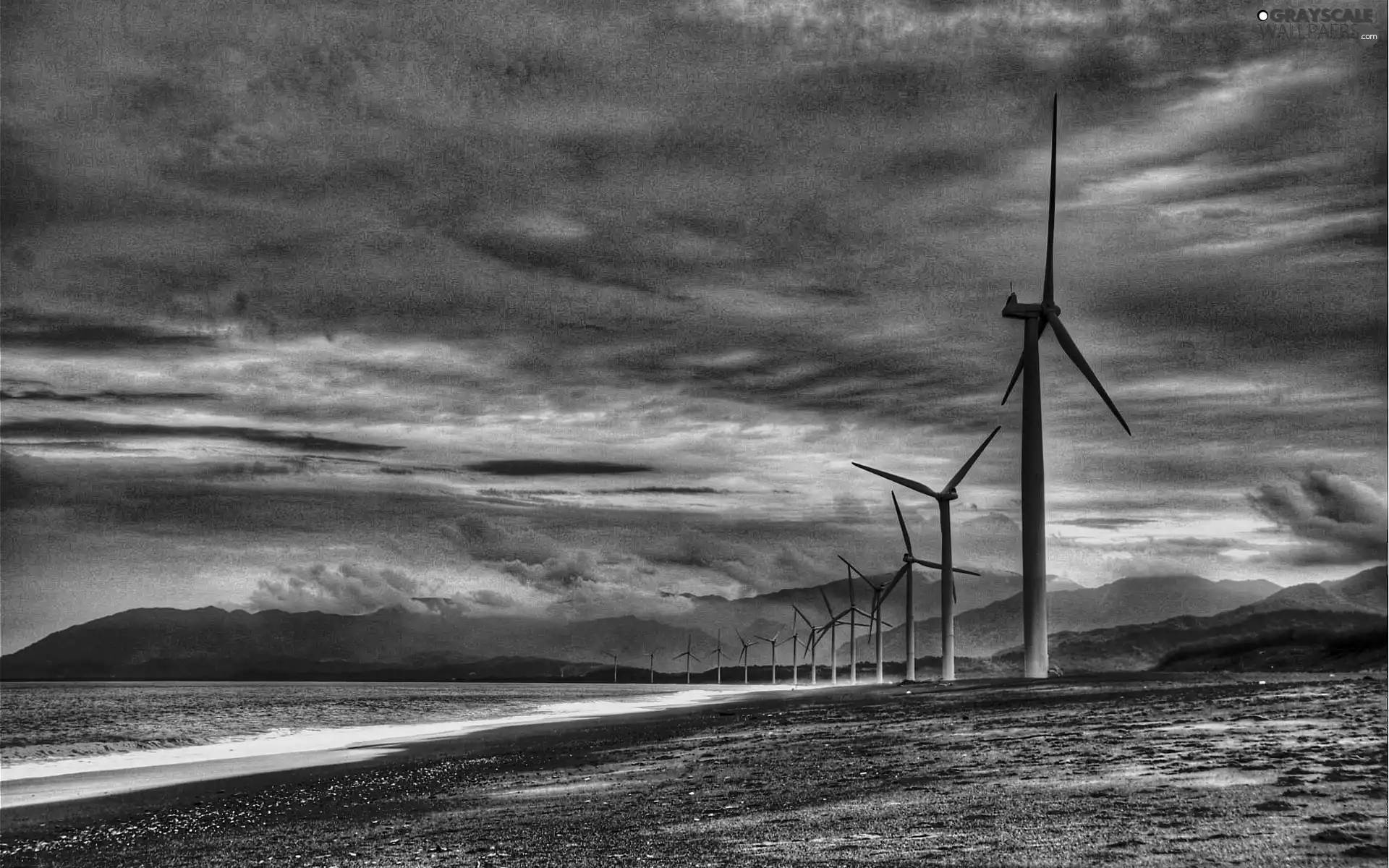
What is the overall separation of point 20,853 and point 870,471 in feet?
264

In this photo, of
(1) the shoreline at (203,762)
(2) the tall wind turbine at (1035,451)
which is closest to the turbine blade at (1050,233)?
(2) the tall wind turbine at (1035,451)

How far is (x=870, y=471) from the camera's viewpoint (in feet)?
320

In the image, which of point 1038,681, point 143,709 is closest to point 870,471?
point 1038,681

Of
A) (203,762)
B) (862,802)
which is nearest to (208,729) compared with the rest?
(203,762)

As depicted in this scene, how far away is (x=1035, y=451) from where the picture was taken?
6450 cm

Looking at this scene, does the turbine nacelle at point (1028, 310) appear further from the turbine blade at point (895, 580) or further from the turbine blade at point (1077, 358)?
the turbine blade at point (895, 580)

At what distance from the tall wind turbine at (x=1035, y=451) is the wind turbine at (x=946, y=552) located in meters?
29.0

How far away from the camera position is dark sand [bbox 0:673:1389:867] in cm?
1455

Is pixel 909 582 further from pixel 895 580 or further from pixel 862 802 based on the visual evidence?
pixel 862 802

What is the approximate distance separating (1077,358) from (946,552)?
139 ft

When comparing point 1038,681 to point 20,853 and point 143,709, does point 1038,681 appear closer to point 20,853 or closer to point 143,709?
point 20,853

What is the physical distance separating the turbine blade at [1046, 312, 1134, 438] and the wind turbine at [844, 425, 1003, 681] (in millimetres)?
30140

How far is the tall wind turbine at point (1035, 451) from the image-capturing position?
64.2 metres

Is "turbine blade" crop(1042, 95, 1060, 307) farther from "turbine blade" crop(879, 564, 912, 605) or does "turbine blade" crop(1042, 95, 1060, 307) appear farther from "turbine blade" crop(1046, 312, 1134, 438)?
"turbine blade" crop(879, 564, 912, 605)
